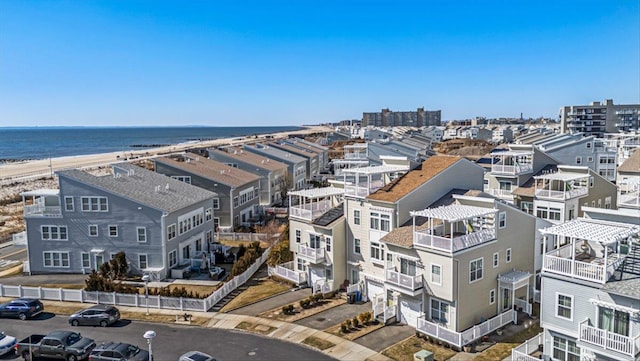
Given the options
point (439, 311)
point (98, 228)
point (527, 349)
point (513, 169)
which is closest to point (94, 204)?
point (98, 228)

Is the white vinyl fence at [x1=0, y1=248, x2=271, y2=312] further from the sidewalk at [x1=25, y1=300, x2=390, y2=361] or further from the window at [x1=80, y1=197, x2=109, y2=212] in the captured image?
the window at [x1=80, y1=197, x2=109, y2=212]

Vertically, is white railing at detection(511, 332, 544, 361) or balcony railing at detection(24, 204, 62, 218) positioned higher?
balcony railing at detection(24, 204, 62, 218)

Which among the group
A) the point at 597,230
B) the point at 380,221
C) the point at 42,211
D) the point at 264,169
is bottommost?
the point at 42,211

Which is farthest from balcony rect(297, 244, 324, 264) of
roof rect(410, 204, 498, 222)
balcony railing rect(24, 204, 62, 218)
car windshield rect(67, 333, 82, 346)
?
balcony railing rect(24, 204, 62, 218)

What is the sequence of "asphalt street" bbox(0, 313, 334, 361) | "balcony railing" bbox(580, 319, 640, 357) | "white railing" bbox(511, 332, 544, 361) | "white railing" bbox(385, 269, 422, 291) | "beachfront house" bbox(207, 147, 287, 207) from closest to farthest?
"balcony railing" bbox(580, 319, 640, 357), "white railing" bbox(511, 332, 544, 361), "asphalt street" bbox(0, 313, 334, 361), "white railing" bbox(385, 269, 422, 291), "beachfront house" bbox(207, 147, 287, 207)

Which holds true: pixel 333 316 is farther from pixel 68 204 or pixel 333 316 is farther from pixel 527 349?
pixel 68 204

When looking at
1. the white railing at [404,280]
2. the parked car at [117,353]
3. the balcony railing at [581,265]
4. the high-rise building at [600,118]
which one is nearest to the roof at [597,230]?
the balcony railing at [581,265]

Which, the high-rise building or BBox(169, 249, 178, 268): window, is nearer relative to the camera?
BBox(169, 249, 178, 268): window
